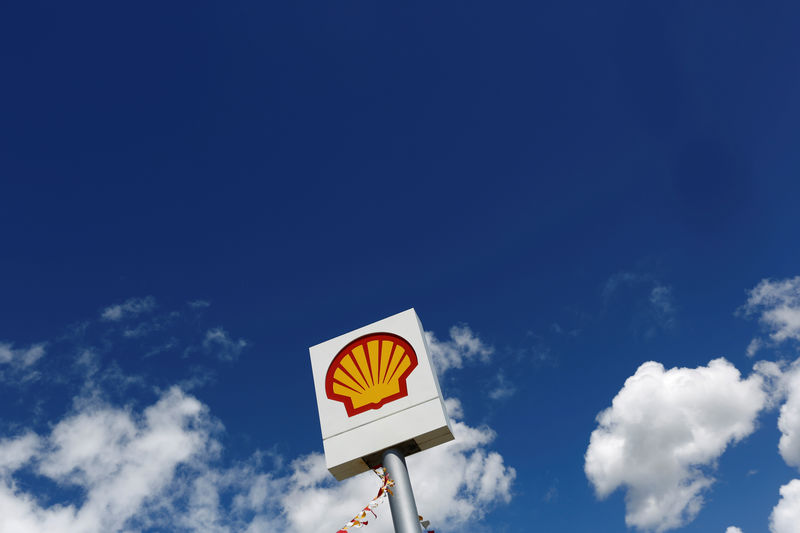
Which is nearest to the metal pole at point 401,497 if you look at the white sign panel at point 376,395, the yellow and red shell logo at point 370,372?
the white sign panel at point 376,395

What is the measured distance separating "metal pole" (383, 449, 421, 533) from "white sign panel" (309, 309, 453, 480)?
255 mm

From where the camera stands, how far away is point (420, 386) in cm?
1007

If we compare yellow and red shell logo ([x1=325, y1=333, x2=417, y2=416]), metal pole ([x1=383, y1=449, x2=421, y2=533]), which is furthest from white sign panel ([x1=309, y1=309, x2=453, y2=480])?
metal pole ([x1=383, y1=449, x2=421, y2=533])

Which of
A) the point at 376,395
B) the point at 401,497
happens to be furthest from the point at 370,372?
the point at 401,497

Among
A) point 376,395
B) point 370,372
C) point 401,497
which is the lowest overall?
point 401,497

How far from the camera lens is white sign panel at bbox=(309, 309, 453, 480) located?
9.78 meters

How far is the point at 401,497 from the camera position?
9414 mm

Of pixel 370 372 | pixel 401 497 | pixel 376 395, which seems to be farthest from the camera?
pixel 370 372

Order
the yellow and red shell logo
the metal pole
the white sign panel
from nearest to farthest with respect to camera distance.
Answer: the metal pole, the white sign panel, the yellow and red shell logo

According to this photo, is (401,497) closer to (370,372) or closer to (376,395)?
(376,395)

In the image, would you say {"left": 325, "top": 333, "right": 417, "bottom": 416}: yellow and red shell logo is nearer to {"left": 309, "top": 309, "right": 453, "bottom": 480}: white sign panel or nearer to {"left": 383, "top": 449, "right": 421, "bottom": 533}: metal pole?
{"left": 309, "top": 309, "right": 453, "bottom": 480}: white sign panel

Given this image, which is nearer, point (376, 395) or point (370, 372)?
point (376, 395)

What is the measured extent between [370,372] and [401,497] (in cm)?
236

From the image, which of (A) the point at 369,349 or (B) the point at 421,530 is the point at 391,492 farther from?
(A) the point at 369,349
